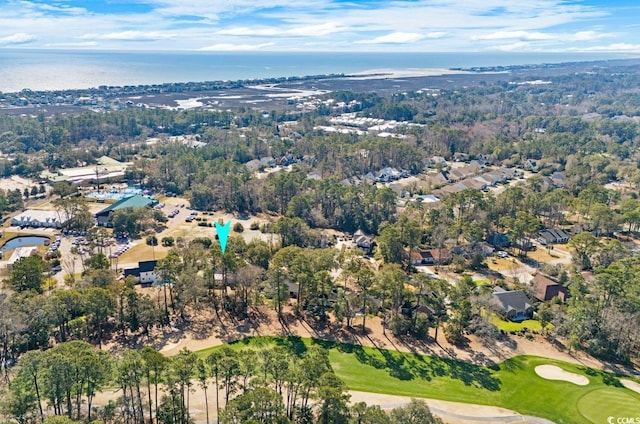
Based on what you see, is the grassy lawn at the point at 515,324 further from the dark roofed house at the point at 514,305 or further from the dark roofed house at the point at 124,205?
the dark roofed house at the point at 124,205

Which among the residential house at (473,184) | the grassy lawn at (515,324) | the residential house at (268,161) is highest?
the residential house at (268,161)

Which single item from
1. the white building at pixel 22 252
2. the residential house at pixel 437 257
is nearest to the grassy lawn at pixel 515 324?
the residential house at pixel 437 257

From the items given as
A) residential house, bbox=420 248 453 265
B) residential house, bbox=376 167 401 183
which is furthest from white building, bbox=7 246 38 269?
residential house, bbox=376 167 401 183

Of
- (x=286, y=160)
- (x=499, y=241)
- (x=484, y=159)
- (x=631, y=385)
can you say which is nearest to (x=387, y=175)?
(x=286, y=160)

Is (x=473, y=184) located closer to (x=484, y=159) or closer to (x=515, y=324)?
(x=484, y=159)

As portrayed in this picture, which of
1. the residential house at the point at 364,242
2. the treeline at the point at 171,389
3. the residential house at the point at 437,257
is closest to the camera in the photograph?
the treeline at the point at 171,389

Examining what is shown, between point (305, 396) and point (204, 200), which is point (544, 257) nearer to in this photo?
point (305, 396)

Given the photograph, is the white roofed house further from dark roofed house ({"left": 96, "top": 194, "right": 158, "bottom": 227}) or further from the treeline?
the treeline
